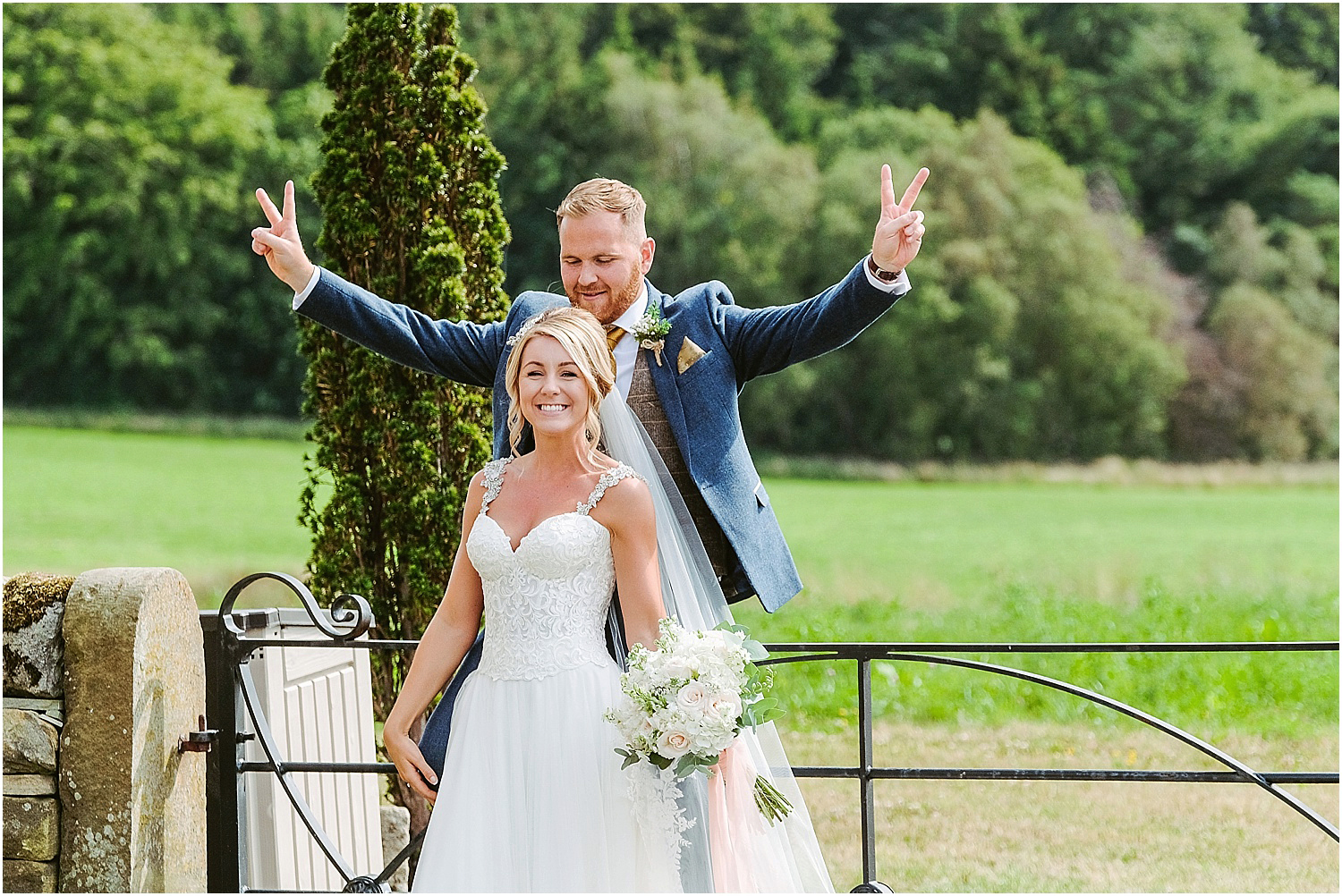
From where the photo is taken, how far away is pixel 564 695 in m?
2.82

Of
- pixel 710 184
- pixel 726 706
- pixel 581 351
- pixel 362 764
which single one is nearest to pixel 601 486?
pixel 581 351

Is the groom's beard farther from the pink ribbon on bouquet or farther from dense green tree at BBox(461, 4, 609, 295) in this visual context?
dense green tree at BBox(461, 4, 609, 295)

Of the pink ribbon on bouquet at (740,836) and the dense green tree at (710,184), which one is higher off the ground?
the dense green tree at (710,184)

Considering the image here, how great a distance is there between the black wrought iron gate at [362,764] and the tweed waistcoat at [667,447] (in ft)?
1.03

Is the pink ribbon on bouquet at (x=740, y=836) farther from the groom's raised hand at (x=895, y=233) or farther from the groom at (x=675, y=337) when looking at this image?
the groom's raised hand at (x=895, y=233)

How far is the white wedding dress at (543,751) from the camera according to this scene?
9.10 ft

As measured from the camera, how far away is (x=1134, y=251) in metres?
32.4

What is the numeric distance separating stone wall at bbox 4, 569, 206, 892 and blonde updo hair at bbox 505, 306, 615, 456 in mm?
1235

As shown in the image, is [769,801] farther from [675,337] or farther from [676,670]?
[675,337]

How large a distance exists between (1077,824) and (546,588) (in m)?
5.36

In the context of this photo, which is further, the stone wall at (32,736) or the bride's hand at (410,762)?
the stone wall at (32,736)

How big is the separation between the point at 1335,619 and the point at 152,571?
47.1 ft

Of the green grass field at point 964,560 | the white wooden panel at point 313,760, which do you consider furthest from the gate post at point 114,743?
the green grass field at point 964,560

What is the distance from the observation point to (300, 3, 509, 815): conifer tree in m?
5.05
